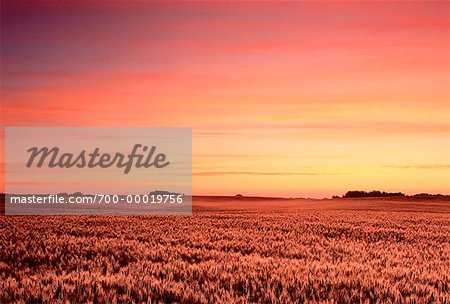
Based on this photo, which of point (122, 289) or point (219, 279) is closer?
point (122, 289)

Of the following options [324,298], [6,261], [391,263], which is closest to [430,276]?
[391,263]

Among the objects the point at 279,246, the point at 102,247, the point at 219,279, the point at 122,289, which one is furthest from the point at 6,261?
the point at 279,246

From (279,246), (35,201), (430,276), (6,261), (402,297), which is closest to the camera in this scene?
(402,297)

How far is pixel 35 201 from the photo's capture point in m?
68.2

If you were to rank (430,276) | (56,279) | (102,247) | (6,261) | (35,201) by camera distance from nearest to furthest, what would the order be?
(56,279) → (430,276) → (6,261) → (102,247) → (35,201)

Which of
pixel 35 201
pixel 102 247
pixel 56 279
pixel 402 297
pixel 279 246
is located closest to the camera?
pixel 402 297

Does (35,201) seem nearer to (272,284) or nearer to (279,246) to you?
(279,246)

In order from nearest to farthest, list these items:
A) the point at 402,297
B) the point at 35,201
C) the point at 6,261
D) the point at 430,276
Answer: the point at 402,297 < the point at 430,276 < the point at 6,261 < the point at 35,201

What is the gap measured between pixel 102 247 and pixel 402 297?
326 inches

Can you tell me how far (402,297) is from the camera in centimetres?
726

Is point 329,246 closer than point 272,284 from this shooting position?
No

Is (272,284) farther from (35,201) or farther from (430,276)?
(35,201)

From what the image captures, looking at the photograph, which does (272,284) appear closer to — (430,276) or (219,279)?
(219,279)

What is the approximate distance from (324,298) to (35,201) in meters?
67.2
